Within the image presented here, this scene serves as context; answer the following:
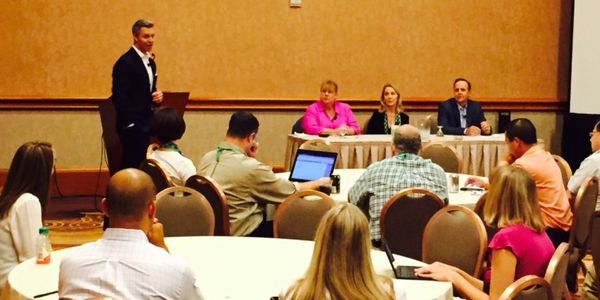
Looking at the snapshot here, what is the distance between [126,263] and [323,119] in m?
6.71

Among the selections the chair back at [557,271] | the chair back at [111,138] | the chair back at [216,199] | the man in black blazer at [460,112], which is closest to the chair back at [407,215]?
the chair back at [216,199]

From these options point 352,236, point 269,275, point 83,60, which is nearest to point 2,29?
point 83,60

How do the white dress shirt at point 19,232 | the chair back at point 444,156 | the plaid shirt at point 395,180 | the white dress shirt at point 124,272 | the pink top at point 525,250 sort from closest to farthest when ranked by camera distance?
the white dress shirt at point 124,272
the pink top at point 525,250
the white dress shirt at point 19,232
the plaid shirt at point 395,180
the chair back at point 444,156

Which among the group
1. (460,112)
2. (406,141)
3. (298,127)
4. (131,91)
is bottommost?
(298,127)

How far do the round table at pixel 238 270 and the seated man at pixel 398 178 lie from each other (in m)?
0.88

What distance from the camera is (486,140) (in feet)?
30.0

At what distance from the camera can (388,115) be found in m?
9.75

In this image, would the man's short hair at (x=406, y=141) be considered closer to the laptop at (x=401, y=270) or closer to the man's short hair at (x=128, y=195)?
the laptop at (x=401, y=270)

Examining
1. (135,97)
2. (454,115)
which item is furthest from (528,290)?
(454,115)

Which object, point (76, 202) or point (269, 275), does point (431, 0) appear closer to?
point (76, 202)

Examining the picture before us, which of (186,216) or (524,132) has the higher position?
(524,132)

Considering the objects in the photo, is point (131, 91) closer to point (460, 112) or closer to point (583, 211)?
point (583, 211)

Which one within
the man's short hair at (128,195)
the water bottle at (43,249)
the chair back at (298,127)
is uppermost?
the man's short hair at (128,195)

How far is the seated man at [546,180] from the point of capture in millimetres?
5934
